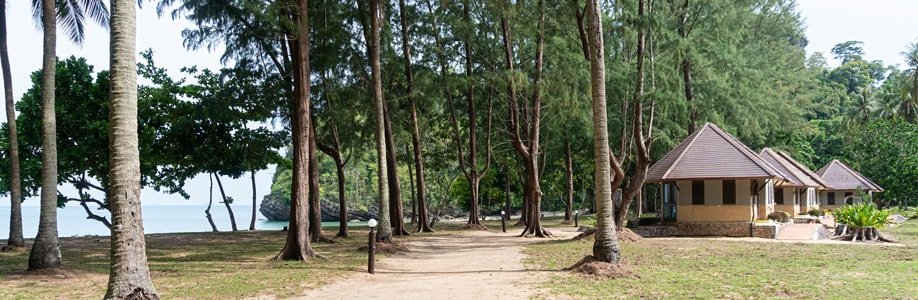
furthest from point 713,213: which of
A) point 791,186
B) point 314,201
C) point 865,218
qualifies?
point 314,201

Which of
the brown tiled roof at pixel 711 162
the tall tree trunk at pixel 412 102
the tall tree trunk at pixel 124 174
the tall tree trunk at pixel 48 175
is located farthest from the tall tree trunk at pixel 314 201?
the tall tree trunk at pixel 124 174

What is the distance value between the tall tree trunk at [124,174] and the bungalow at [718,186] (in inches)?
741

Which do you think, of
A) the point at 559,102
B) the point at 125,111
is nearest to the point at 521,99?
the point at 559,102

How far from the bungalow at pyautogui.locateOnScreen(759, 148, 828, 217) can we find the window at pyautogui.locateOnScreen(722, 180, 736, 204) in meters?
6.03

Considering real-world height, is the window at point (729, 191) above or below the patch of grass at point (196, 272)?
above

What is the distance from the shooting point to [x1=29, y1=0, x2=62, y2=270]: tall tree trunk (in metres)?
12.1

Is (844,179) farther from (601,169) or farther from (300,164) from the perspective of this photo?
(300,164)

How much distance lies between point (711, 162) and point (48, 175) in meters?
20.1

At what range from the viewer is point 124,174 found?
7414 mm

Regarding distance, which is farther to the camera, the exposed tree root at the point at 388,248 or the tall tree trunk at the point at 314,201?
the tall tree trunk at the point at 314,201

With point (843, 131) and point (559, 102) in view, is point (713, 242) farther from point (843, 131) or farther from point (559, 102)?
point (843, 131)

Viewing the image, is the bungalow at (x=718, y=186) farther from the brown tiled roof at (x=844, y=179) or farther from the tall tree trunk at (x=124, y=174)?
the tall tree trunk at (x=124, y=174)

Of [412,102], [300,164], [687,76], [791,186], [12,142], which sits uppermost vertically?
[687,76]

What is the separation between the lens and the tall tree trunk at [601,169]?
12.1 metres
